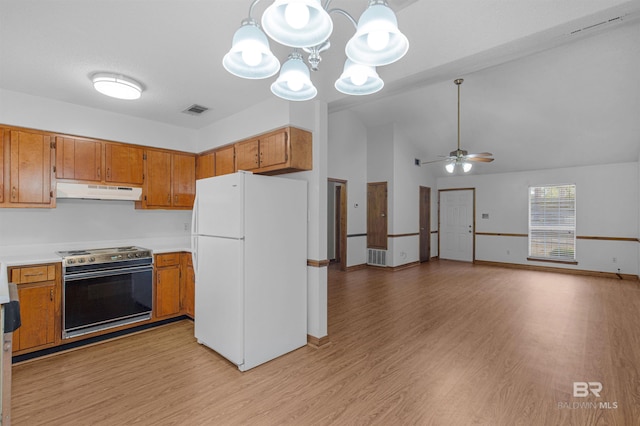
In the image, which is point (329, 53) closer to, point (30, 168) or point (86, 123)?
point (86, 123)

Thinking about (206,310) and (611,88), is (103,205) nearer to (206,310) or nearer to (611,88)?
(206,310)

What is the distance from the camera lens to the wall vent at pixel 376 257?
7.15 metres

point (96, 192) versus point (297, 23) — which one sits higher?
point (297, 23)

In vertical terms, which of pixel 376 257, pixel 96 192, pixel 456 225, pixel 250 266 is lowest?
pixel 376 257

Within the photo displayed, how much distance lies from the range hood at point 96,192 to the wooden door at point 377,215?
5000mm

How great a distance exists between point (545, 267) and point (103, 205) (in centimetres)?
874

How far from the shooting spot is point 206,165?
4.22 metres

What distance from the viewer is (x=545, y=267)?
7.21m

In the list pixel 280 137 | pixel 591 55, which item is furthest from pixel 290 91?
pixel 591 55

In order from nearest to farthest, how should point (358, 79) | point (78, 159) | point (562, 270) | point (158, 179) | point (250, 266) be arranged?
point (358, 79)
point (250, 266)
point (78, 159)
point (158, 179)
point (562, 270)

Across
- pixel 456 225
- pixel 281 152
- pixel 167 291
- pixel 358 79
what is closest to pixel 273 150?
pixel 281 152

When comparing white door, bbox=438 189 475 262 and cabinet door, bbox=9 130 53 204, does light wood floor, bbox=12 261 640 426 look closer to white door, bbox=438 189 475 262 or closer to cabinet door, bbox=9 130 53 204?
cabinet door, bbox=9 130 53 204

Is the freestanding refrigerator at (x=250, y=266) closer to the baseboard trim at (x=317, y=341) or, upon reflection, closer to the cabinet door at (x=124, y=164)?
the baseboard trim at (x=317, y=341)

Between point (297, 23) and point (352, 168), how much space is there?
5.95 meters
